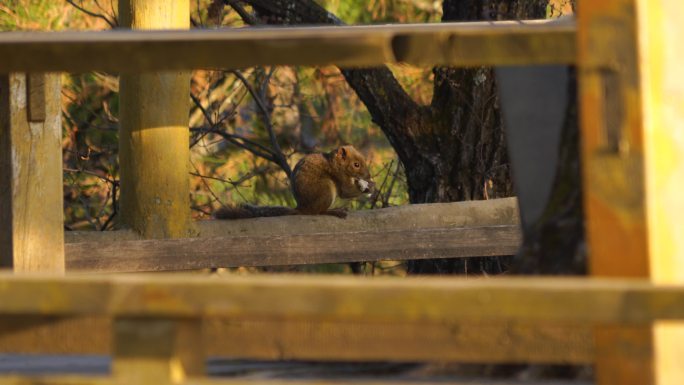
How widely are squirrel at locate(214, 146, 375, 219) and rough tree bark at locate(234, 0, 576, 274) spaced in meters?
0.57

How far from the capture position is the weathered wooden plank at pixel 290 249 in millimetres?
5992

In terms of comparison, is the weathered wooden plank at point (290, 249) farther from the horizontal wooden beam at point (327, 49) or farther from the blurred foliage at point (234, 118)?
the horizontal wooden beam at point (327, 49)

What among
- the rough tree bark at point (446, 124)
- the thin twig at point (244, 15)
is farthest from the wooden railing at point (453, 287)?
the thin twig at point (244, 15)

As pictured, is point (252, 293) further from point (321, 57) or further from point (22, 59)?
point (22, 59)

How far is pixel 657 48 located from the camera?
8.71 ft

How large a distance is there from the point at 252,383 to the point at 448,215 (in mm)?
4582

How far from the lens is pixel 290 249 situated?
6.40 meters

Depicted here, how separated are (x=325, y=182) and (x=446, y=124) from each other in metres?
0.89

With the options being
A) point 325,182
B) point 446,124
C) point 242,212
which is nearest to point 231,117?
point 325,182

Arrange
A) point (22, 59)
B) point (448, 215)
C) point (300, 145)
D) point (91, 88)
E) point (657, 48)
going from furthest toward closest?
1. point (300, 145)
2. point (91, 88)
3. point (448, 215)
4. point (22, 59)
5. point (657, 48)

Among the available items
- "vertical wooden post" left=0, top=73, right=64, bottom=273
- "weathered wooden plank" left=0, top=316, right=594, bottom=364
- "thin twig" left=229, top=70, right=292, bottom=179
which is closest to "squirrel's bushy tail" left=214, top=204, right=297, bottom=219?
"thin twig" left=229, top=70, right=292, bottom=179

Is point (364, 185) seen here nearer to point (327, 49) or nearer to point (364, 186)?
point (364, 186)

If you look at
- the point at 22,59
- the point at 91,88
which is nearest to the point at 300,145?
the point at 91,88

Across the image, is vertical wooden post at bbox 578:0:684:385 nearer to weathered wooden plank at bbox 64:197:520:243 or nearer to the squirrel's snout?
weathered wooden plank at bbox 64:197:520:243
